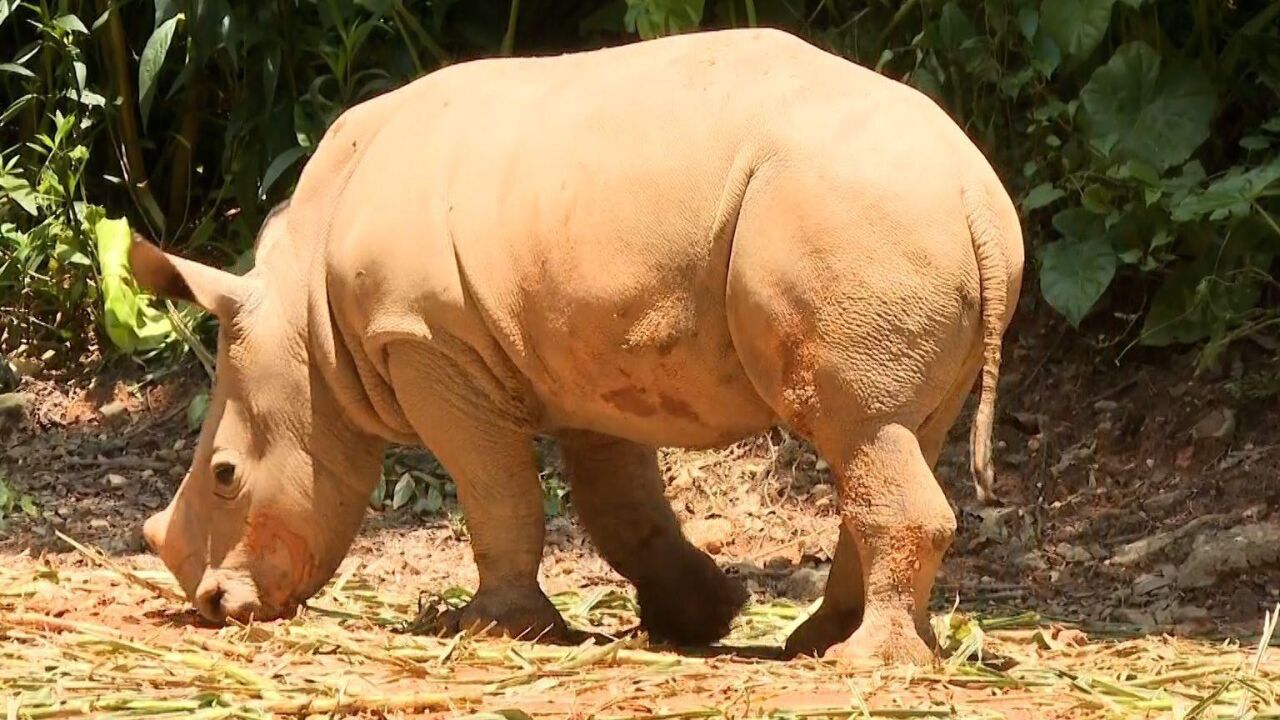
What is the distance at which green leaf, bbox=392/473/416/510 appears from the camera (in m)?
8.54

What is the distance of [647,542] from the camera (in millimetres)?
6234

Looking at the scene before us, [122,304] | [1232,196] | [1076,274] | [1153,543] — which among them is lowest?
[1153,543]

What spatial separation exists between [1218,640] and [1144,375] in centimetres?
226

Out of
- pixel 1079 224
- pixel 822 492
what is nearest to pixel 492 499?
pixel 822 492

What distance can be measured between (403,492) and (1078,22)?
3292 mm

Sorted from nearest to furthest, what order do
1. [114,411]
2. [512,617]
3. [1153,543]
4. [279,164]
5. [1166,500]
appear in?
[512,617]
[1153,543]
[1166,500]
[279,164]
[114,411]

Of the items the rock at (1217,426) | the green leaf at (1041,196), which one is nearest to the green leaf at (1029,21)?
the green leaf at (1041,196)

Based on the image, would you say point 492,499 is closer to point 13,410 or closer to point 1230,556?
A: point 1230,556

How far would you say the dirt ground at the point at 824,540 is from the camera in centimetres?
521

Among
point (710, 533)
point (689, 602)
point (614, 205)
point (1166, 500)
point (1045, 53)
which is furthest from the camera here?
point (710, 533)

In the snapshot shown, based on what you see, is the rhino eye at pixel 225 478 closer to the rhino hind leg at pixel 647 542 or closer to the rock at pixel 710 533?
the rhino hind leg at pixel 647 542

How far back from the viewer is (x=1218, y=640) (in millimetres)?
6113

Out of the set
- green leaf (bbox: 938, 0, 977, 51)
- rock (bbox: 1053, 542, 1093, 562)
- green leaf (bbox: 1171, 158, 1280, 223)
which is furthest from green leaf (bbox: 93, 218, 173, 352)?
green leaf (bbox: 1171, 158, 1280, 223)

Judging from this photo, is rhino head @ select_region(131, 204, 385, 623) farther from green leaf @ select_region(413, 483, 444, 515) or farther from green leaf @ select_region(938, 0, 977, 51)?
green leaf @ select_region(938, 0, 977, 51)
